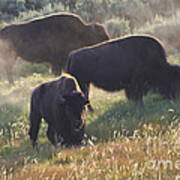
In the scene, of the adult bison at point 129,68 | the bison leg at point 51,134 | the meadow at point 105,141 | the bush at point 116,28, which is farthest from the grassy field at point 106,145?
the bush at point 116,28

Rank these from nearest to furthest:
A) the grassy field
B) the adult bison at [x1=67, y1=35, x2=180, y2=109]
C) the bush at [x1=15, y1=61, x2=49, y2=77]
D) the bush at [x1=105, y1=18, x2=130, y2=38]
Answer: the grassy field
the adult bison at [x1=67, y1=35, x2=180, y2=109]
the bush at [x1=15, y1=61, x2=49, y2=77]
the bush at [x1=105, y1=18, x2=130, y2=38]

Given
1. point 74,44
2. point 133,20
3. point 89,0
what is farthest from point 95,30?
point 89,0

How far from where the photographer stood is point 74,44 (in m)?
12.4

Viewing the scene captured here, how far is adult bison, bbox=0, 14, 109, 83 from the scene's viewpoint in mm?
12438

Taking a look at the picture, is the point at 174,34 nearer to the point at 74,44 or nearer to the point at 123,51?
the point at 74,44

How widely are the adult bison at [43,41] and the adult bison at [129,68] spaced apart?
382 cm

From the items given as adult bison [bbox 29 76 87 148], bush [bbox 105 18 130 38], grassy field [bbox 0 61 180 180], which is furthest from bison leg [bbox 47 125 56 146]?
bush [bbox 105 18 130 38]

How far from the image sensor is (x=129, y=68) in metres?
8.43

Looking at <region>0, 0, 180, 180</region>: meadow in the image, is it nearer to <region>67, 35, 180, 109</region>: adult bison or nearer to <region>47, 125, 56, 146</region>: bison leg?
<region>47, 125, 56, 146</region>: bison leg

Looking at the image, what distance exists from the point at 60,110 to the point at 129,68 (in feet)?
10.3

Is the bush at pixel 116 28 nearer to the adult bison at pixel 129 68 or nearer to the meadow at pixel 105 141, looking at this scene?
the meadow at pixel 105 141

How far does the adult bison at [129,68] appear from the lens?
8.38m

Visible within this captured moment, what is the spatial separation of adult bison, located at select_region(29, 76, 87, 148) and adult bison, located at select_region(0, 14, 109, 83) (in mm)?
6071

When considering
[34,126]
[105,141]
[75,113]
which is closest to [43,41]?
[34,126]
